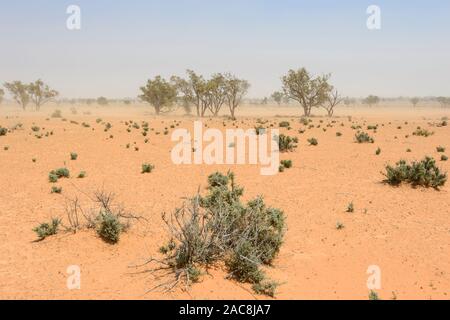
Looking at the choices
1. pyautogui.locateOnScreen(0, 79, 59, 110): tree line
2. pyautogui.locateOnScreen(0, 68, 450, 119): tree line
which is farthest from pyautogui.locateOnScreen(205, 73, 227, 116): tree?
pyautogui.locateOnScreen(0, 79, 59, 110): tree line

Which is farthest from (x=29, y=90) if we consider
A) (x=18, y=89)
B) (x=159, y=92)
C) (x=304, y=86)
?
(x=304, y=86)

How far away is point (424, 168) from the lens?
42.3 ft

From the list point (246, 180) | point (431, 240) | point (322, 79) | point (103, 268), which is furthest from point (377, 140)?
point (322, 79)

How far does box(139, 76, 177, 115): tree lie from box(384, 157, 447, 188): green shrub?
5603 cm

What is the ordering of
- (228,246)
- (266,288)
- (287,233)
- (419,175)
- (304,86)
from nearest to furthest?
(266,288), (228,246), (287,233), (419,175), (304,86)

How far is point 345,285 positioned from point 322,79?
56621mm

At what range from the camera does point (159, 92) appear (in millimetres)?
66250

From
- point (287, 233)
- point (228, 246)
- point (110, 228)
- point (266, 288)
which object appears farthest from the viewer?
point (287, 233)

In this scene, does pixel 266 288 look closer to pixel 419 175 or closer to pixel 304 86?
pixel 419 175

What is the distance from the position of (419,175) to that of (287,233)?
250 inches

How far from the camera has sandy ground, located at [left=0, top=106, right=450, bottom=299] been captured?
638cm

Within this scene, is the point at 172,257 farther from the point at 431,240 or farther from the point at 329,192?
the point at 329,192

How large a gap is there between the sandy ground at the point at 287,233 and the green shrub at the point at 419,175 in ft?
1.27
